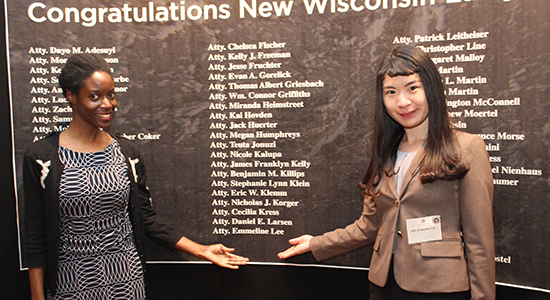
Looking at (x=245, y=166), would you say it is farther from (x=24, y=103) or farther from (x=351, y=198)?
(x=24, y=103)

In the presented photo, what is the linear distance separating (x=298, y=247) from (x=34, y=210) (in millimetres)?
1438

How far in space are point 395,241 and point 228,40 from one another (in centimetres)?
161

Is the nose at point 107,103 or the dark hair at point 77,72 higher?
the dark hair at point 77,72

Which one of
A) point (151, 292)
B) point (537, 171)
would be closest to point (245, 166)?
point (151, 292)

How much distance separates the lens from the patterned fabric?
186cm

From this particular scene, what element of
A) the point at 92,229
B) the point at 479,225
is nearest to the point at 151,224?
the point at 92,229

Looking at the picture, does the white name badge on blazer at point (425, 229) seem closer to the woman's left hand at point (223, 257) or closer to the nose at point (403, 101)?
the nose at point (403, 101)

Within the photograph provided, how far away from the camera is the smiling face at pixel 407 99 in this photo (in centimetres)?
163

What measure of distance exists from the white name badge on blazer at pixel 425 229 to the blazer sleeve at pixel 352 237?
0.37m

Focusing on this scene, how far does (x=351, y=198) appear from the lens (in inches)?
95.7

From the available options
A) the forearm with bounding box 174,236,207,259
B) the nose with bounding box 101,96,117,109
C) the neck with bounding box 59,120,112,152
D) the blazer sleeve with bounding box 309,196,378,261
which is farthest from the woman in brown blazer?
the neck with bounding box 59,120,112,152

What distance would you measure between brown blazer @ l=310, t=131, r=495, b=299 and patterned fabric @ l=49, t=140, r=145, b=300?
133 cm

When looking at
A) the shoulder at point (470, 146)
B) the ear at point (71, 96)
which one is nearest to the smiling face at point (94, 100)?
the ear at point (71, 96)

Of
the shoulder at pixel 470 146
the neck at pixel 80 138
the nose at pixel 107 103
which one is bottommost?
the shoulder at pixel 470 146
